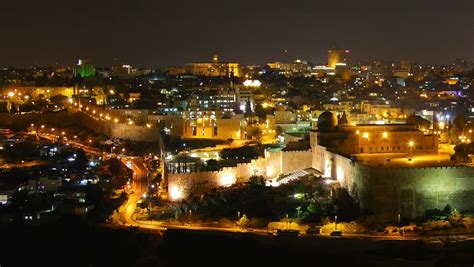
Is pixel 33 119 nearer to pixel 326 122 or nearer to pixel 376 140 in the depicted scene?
pixel 326 122

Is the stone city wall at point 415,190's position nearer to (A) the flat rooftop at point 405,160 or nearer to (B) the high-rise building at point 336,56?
(A) the flat rooftop at point 405,160

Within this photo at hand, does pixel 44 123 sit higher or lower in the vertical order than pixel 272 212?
higher

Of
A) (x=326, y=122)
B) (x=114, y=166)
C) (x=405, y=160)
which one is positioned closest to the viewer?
(x=405, y=160)

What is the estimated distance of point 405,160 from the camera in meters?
18.2

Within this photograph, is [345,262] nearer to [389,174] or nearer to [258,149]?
[389,174]

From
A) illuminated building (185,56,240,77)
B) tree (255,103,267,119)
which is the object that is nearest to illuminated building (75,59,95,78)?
illuminated building (185,56,240,77)

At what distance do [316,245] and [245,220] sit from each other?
2.18 metres

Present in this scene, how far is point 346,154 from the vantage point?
18922mm

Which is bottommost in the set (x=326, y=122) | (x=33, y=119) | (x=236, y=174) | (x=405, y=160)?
(x=236, y=174)

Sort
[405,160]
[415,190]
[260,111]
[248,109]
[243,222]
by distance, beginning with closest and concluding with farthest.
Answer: [415,190] → [243,222] → [405,160] → [260,111] → [248,109]

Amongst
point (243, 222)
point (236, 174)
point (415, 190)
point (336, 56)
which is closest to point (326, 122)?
point (236, 174)

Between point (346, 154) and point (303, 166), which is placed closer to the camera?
point (346, 154)

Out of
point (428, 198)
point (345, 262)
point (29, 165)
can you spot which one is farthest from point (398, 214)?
point (29, 165)

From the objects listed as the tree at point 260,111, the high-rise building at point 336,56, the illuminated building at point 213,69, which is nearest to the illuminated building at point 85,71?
the illuminated building at point 213,69
